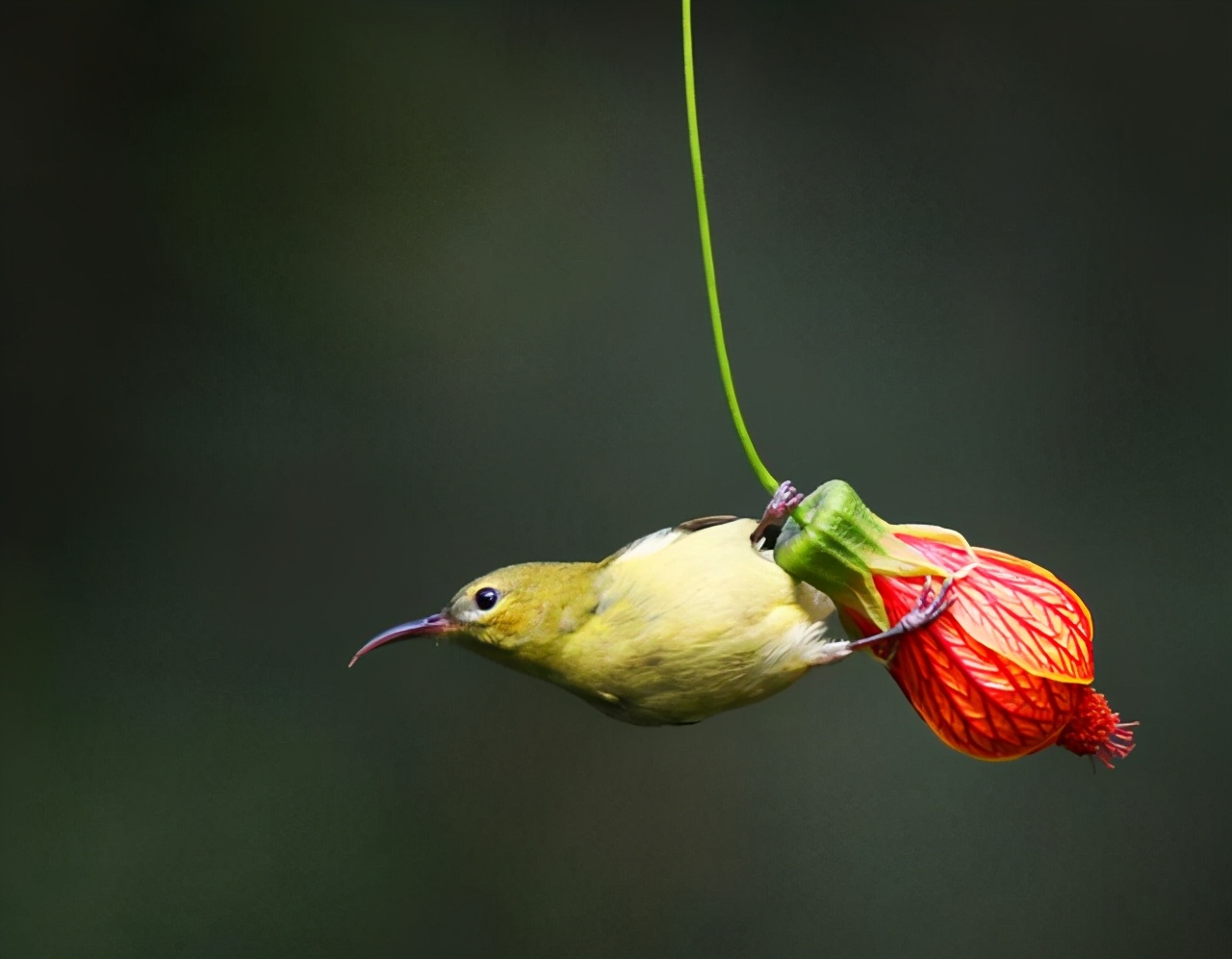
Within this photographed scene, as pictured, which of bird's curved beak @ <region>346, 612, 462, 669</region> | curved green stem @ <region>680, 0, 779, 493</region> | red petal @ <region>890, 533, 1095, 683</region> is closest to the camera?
curved green stem @ <region>680, 0, 779, 493</region>

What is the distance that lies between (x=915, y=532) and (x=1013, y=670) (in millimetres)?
151

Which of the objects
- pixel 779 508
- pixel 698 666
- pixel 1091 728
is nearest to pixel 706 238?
pixel 779 508

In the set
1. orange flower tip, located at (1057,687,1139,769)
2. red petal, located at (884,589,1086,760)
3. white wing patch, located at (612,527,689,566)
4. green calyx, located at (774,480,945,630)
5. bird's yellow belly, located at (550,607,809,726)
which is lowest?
orange flower tip, located at (1057,687,1139,769)

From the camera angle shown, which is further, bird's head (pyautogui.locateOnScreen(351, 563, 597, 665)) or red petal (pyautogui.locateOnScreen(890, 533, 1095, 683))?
bird's head (pyautogui.locateOnScreen(351, 563, 597, 665))

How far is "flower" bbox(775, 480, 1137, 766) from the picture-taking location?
1.05m

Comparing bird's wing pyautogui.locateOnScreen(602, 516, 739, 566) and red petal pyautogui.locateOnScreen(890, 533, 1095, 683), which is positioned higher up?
bird's wing pyautogui.locateOnScreen(602, 516, 739, 566)

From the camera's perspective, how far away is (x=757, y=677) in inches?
43.9

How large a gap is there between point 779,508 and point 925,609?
0.48 ft

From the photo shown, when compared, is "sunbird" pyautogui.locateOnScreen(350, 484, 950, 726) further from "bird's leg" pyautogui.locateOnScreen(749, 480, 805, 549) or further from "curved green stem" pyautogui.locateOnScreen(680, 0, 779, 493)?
"curved green stem" pyautogui.locateOnScreen(680, 0, 779, 493)

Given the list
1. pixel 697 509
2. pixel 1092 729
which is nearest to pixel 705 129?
pixel 697 509

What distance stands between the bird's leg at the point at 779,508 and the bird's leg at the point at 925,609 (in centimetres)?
13

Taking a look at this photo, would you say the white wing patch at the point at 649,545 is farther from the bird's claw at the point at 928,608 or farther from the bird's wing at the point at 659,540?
the bird's claw at the point at 928,608

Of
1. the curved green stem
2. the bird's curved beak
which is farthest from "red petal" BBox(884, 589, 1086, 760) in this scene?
the bird's curved beak

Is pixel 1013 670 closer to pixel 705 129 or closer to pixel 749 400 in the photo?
pixel 749 400
